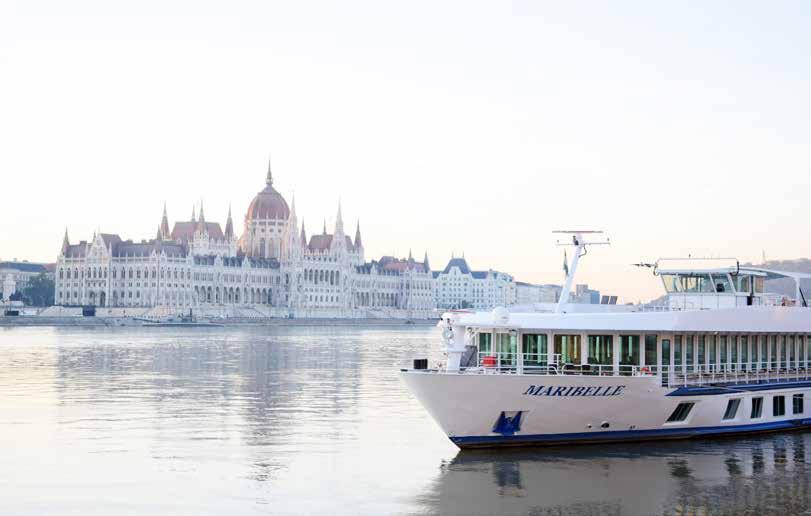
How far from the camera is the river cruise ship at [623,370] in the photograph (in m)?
28.5

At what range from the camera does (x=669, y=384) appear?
99.0 ft

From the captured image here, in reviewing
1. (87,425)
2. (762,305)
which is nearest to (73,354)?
(87,425)

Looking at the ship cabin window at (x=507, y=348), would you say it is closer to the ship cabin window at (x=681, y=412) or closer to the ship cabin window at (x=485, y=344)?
the ship cabin window at (x=485, y=344)

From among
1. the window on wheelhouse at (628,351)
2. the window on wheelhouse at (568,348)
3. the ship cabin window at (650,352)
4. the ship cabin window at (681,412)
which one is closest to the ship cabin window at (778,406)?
the ship cabin window at (681,412)

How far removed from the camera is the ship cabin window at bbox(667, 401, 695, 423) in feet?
101

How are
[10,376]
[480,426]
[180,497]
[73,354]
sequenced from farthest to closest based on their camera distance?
[73,354]
[10,376]
[480,426]
[180,497]

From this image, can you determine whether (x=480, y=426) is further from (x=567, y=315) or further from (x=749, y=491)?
(x=749, y=491)

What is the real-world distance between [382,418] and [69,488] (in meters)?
15.2

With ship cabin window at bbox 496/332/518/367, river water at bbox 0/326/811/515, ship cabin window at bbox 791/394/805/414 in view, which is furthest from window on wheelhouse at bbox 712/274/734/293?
ship cabin window at bbox 496/332/518/367

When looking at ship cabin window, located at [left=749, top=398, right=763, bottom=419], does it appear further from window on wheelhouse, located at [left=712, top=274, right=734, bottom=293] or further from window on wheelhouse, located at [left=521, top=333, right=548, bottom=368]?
window on wheelhouse, located at [left=521, top=333, right=548, bottom=368]

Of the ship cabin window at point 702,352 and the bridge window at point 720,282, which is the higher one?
the bridge window at point 720,282

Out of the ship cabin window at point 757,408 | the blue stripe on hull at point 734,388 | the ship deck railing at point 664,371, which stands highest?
the ship deck railing at point 664,371

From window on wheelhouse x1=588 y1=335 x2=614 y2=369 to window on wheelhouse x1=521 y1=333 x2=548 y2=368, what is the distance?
3.74 ft

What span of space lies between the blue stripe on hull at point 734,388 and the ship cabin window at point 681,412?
414mm
